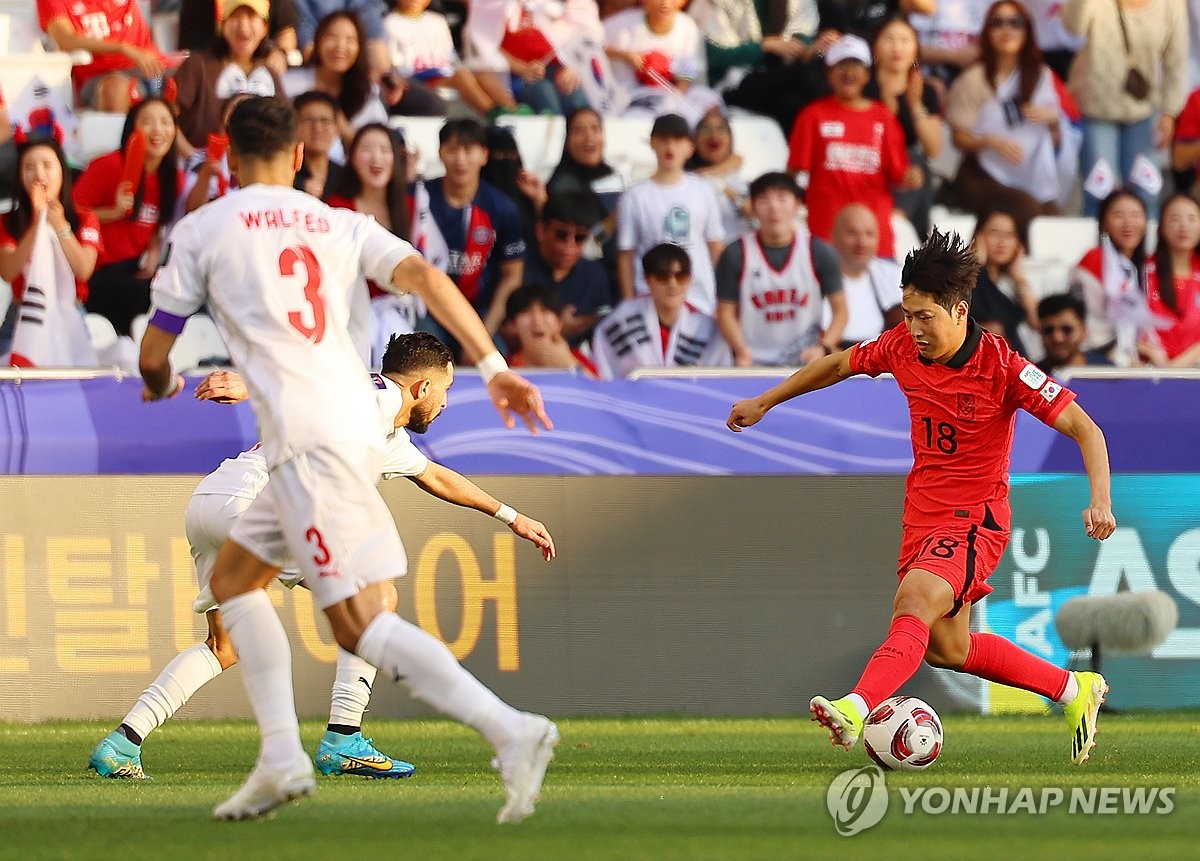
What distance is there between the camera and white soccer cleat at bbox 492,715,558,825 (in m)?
5.22

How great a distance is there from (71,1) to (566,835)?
9.73 metres

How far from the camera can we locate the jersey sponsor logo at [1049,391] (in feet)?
23.9

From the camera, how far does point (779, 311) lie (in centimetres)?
1210

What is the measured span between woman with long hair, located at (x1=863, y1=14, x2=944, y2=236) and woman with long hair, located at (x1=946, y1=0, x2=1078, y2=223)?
384mm

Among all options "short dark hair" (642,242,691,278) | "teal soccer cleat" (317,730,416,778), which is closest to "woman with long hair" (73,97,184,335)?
"short dark hair" (642,242,691,278)

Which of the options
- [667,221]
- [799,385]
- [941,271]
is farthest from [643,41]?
[941,271]

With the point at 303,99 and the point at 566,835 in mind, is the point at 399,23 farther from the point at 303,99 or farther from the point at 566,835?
the point at 566,835

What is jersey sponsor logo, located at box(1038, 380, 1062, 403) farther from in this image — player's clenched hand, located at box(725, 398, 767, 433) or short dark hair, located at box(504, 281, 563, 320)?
short dark hair, located at box(504, 281, 563, 320)

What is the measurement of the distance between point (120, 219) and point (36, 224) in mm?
662

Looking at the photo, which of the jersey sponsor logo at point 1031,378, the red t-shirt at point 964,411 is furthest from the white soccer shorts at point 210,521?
the jersey sponsor logo at point 1031,378

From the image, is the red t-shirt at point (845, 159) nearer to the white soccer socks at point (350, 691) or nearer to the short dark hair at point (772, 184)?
the short dark hair at point (772, 184)

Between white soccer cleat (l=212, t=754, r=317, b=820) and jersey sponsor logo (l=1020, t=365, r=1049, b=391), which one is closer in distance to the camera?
white soccer cleat (l=212, t=754, r=317, b=820)

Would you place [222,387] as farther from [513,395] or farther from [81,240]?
[81,240]

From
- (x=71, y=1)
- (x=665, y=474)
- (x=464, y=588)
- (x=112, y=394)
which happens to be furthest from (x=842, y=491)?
(x=71, y=1)
